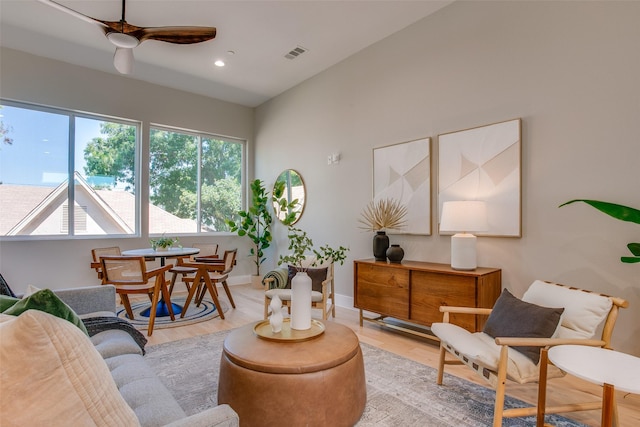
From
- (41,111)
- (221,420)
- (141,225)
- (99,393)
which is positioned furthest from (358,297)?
(41,111)

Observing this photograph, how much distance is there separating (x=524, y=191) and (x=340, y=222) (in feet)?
7.82

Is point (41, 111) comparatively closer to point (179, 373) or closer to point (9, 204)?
point (9, 204)

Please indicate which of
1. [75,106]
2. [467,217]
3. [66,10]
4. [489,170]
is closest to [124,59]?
[66,10]

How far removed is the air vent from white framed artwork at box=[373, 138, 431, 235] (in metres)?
1.69

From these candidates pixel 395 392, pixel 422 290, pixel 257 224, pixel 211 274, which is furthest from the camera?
pixel 257 224

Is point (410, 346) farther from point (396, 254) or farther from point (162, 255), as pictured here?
point (162, 255)

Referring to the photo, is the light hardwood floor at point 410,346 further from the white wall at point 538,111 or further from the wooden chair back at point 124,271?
the wooden chair back at point 124,271

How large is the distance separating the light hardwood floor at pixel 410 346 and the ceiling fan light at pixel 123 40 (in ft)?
8.85

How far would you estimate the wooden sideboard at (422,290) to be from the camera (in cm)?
286

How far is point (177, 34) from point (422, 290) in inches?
127

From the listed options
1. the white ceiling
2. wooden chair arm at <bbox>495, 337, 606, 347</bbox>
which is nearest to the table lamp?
wooden chair arm at <bbox>495, 337, 606, 347</bbox>

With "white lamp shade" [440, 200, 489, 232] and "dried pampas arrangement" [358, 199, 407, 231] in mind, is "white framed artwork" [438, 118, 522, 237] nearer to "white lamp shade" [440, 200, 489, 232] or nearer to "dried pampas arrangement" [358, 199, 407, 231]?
"white lamp shade" [440, 200, 489, 232]

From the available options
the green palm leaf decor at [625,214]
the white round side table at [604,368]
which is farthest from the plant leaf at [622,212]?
the white round side table at [604,368]

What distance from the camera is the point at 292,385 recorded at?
1.67 m
